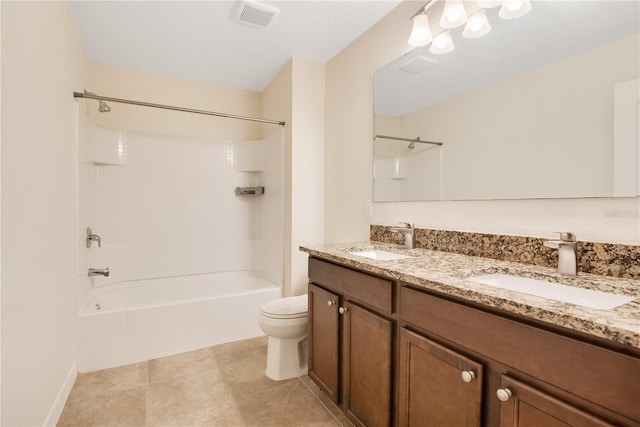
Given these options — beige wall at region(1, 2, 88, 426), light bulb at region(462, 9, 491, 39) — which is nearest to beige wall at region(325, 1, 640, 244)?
light bulb at region(462, 9, 491, 39)

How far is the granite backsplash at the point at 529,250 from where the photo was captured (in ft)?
3.33

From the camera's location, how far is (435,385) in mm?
1012

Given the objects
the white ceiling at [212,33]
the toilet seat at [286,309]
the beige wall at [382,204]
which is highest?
the white ceiling at [212,33]

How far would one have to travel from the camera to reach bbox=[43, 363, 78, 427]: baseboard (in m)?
1.53

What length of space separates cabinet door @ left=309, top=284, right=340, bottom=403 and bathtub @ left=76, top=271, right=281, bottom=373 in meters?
1.01

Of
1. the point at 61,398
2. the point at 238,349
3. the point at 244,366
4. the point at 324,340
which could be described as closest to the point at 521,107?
the point at 324,340

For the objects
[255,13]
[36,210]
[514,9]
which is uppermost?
[255,13]

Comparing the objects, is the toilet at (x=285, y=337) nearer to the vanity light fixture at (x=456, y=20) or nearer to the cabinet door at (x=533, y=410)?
the cabinet door at (x=533, y=410)

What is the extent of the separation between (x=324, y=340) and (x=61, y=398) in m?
1.48

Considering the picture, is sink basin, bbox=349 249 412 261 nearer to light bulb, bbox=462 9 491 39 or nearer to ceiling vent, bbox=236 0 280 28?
light bulb, bbox=462 9 491 39

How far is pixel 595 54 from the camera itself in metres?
1.13

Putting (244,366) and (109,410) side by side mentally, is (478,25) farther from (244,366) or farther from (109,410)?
(109,410)

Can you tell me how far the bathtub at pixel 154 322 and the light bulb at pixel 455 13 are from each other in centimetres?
231

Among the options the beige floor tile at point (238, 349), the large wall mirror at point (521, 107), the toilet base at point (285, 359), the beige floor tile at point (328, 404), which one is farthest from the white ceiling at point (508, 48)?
the beige floor tile at point (238, 349)
